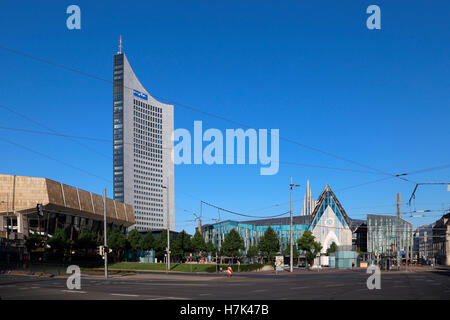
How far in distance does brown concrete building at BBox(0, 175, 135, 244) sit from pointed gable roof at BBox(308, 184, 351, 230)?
191 feet

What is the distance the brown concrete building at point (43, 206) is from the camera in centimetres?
9244

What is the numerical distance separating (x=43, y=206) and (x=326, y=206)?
74197 millimetres

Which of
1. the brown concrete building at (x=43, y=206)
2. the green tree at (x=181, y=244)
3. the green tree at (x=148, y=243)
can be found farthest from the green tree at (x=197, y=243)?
the brown concrete building at (x=43, y=206)

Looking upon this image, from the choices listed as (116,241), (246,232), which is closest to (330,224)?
(246,232)

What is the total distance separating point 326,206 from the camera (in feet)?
436

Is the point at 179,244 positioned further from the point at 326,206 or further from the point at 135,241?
the point at 326,206

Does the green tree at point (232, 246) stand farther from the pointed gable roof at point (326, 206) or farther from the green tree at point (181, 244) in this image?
the pointed gable roof at point (326, 206)

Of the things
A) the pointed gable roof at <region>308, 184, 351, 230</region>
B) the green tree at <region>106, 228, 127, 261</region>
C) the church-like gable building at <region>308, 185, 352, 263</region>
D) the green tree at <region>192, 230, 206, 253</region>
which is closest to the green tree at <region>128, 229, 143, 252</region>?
the green tree at <region>106, 228, 127, 261</region>

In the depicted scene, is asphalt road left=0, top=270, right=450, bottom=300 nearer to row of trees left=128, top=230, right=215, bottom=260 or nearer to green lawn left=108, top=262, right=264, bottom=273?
green lawn left=108, top=262, right=264, bottom=273

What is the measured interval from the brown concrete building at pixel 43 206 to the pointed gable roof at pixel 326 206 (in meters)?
58.2
